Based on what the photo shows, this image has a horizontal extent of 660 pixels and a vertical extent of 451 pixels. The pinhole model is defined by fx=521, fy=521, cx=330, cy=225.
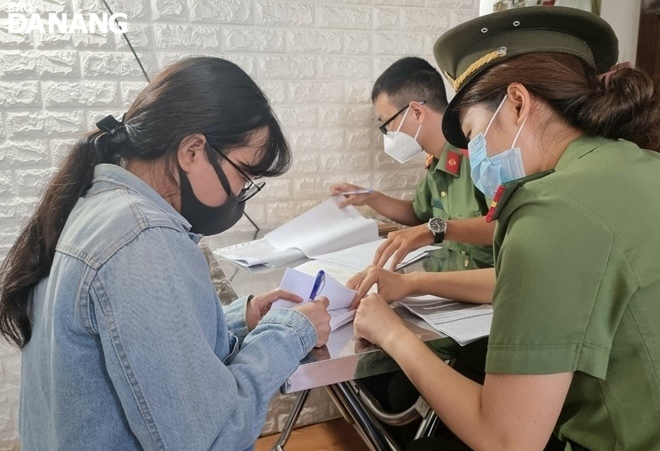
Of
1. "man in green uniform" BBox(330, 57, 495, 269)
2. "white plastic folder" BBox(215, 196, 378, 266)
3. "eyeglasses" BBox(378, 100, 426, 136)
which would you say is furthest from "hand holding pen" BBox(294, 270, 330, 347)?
"eyeglasses" BBox(378, 100, 426, 136)

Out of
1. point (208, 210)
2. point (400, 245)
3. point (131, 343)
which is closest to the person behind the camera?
point (131, 343)

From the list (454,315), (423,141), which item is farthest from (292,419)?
(423,141)

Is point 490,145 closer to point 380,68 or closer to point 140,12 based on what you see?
point 380,68

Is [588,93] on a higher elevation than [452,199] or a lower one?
higher

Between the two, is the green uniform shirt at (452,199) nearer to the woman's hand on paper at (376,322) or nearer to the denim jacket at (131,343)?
the woman's hand on paper at (376,322)

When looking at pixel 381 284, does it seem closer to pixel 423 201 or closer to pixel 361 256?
pixel 361 256

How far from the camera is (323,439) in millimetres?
1955

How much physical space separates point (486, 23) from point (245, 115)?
457 millimetres

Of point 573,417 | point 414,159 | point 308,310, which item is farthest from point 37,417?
point 414,159

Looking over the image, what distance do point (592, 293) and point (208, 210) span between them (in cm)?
58

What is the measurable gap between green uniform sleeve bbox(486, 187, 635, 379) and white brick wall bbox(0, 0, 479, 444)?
4.22 feet

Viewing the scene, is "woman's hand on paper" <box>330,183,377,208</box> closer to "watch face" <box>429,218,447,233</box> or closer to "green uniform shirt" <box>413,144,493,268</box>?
"green uniform shirt" <box>413,144,493,268</box>

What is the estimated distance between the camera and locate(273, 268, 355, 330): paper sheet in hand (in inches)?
38.8

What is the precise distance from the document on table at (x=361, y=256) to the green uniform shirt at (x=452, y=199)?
0.13 metres
